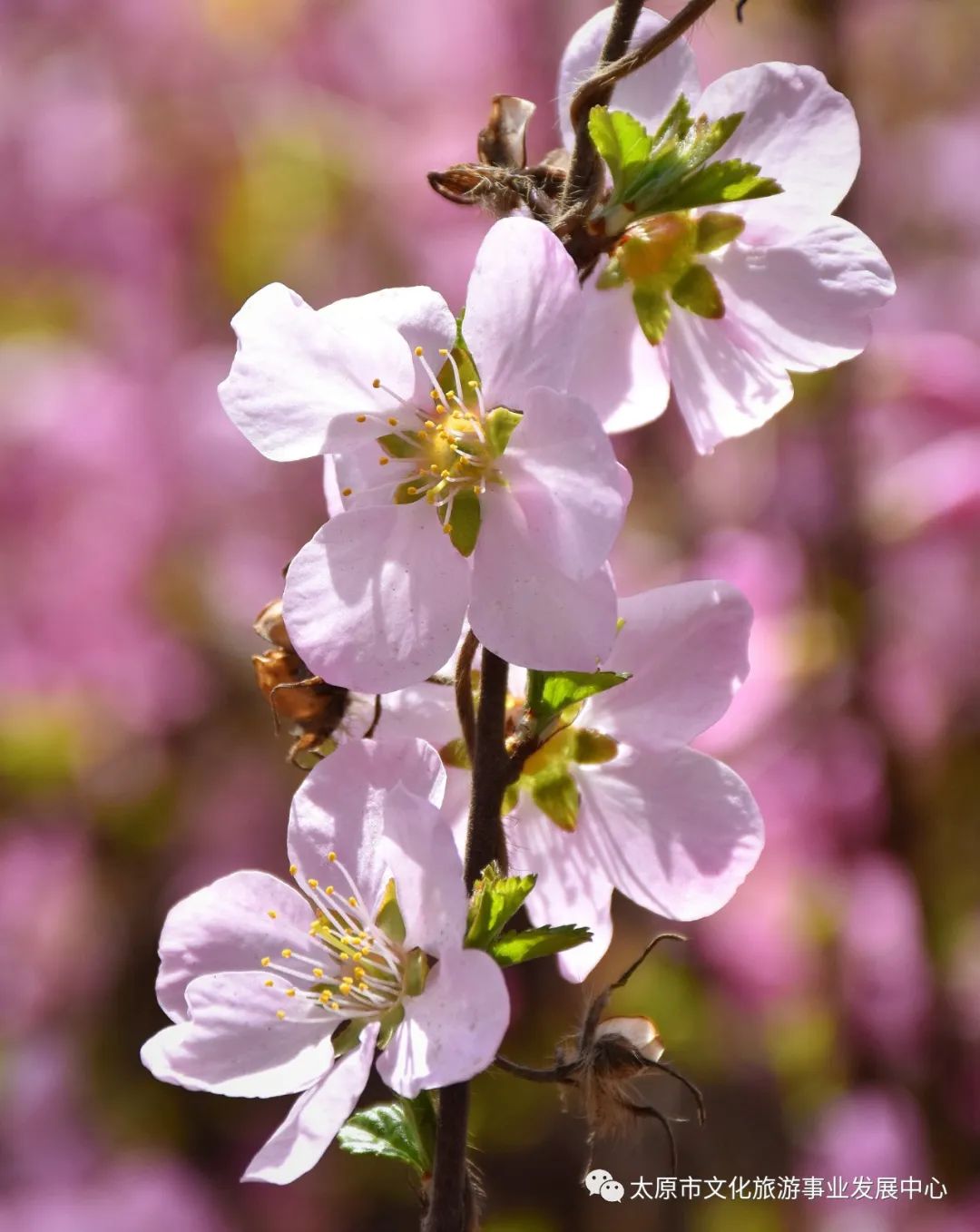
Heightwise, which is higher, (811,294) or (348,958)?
(811,294)

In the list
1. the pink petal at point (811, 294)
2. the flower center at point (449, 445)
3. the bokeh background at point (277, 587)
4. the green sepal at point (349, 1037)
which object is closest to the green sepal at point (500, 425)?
the flower center at point (449, 445)

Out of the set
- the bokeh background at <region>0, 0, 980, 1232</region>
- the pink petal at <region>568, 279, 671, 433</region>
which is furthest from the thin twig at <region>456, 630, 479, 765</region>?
the bokeh background at <region>0, 0, 980, 1232</region>

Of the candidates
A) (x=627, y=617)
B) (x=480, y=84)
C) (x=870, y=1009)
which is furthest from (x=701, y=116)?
(x=480, y=84)

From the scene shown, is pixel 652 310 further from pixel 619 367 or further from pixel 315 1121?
pixel 315 1121

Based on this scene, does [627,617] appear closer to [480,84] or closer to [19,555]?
[19,555]

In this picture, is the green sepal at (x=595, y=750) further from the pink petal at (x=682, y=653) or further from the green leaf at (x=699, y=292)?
the green leaf at (x=699, y=292)

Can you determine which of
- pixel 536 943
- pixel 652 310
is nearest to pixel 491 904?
pixel 536 943

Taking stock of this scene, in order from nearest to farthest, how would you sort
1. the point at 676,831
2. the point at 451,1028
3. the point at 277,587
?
the point at 451,1028, the point at 676,831, the point at 277,587
